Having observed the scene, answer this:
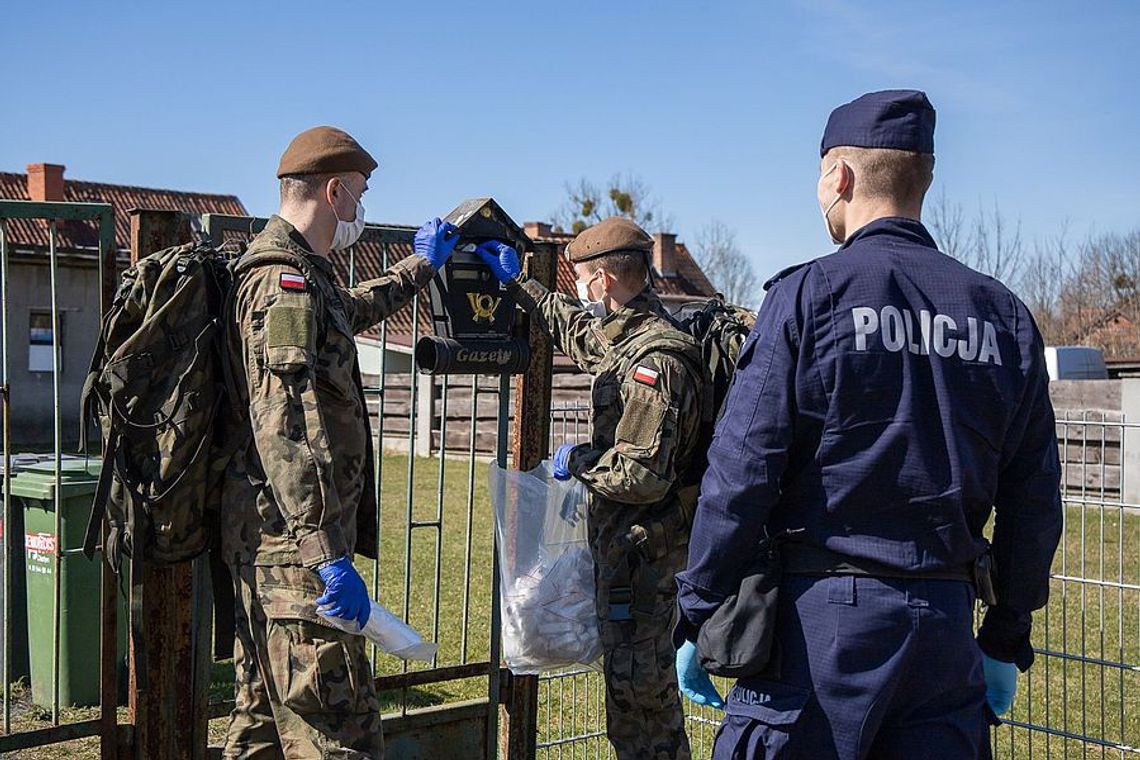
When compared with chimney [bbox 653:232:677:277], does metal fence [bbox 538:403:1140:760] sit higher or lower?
lower

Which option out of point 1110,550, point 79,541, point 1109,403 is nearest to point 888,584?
point 79,541

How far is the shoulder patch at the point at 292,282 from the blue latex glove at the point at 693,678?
4.98ft

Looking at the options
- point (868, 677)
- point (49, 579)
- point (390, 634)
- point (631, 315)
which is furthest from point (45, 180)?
point (868, 677)

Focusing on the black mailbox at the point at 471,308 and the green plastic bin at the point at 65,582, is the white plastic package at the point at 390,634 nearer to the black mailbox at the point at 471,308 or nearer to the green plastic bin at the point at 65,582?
the black mailbox at the point at 471,308

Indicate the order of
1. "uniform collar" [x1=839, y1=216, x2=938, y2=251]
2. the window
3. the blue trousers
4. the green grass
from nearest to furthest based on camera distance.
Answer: the blue trousers
"uniform collar" [x1=839, y1=216, x2=938, y2=251]
the green grass
the window

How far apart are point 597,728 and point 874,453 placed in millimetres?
3695

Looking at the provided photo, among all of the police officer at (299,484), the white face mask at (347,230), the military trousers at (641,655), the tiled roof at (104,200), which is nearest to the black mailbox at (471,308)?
the white face mask at (347,230)

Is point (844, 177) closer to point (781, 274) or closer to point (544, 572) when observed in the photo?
point (781, 274)

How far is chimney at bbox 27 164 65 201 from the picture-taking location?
30.8 metres

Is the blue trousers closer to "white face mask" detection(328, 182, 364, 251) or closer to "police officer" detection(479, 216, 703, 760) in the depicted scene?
"police officer" detection(479, 216, 703, 760)

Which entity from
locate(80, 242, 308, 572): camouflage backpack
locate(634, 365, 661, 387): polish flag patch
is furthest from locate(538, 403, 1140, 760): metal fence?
locate(80, 242, 308, 572): camouflage backpack

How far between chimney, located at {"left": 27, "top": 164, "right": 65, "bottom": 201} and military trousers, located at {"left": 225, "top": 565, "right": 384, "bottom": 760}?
3061 cm

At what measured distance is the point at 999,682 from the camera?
307cm

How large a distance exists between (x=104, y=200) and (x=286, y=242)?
35649 mm
